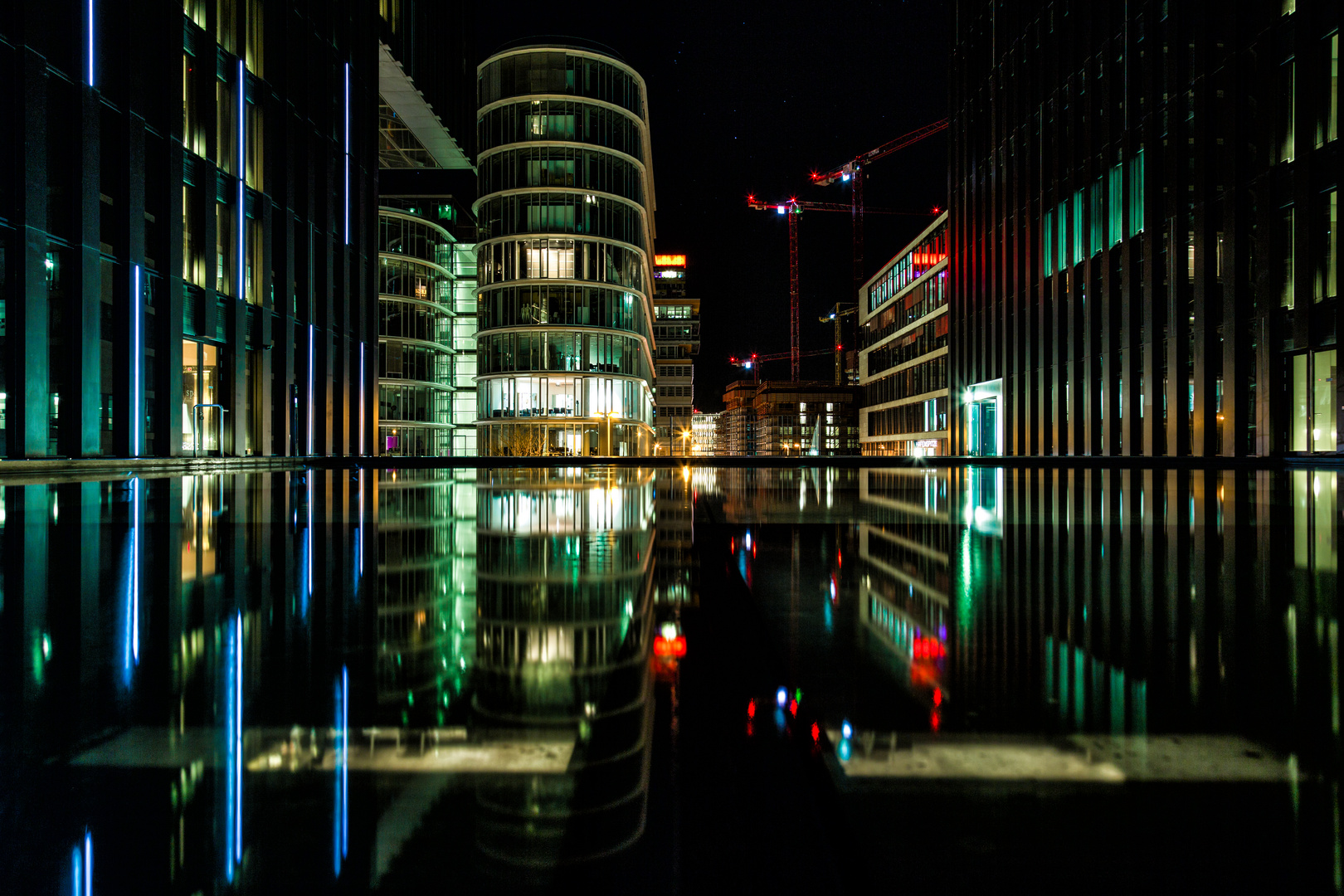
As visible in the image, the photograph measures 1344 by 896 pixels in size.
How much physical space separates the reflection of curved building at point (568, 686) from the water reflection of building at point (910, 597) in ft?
1.73

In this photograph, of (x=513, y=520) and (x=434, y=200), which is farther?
(x=434, y=200)

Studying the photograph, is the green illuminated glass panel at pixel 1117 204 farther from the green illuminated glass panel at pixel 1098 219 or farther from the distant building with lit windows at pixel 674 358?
the distant building with lit windows at pixel 674 358

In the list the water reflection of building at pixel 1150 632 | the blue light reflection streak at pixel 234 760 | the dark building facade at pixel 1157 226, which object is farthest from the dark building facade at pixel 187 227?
the dark building facade at pixel 1157 226

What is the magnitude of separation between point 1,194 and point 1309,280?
113 feet

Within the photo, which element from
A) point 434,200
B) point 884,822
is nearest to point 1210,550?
point 884,822

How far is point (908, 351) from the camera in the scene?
7488 centimetres

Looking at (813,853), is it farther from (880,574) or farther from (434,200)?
(434,200)

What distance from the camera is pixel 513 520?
4.88 m

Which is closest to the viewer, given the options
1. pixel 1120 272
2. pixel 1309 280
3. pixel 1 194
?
pixel 1 194

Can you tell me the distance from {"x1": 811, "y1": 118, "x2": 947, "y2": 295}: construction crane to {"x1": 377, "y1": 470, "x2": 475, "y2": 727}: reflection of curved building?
444 ft

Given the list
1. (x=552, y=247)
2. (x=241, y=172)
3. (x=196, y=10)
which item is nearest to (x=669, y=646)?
(x=241, y=172)

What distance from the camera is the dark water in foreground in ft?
2.72

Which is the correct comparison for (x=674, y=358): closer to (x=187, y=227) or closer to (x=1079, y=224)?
(x=1079, y=224)

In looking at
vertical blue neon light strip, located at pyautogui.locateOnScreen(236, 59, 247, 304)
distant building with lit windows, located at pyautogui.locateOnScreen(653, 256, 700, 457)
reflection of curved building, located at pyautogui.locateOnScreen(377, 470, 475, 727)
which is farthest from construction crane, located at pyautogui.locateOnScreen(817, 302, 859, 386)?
reflection of curved building, located at pyautogui.locateOnScreen(377, 470, 475, 727)
